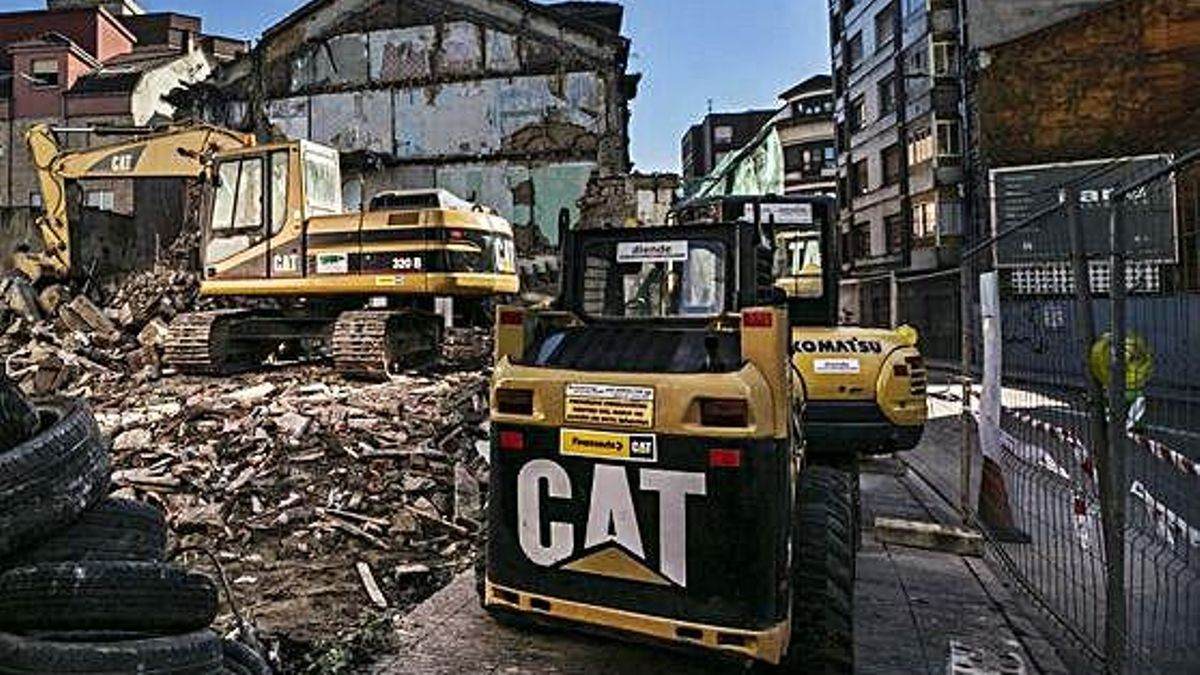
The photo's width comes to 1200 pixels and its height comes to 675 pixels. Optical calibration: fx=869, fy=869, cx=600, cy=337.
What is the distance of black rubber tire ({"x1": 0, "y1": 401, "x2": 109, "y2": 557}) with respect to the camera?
3.10 meters

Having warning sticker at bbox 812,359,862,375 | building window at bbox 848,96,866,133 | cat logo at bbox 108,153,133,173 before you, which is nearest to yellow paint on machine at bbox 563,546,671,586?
warning sticker at bbox 812,359,862,375

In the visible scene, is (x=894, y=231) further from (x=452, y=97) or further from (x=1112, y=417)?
(x=1112, y=417)

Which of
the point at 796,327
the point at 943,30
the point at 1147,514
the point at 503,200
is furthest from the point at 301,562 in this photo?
the point at 943,30

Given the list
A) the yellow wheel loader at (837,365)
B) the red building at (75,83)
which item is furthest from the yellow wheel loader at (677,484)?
the red building at (75,83)

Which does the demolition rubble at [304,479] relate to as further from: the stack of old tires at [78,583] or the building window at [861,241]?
the building window at [861,241]

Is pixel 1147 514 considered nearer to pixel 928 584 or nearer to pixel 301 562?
pixel 928 584

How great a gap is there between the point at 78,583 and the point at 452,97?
80.3 ft

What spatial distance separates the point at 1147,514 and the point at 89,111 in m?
38.5

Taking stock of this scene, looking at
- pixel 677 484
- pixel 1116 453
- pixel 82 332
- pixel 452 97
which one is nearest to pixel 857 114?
pixel 452 97

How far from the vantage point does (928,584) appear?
5895 mm

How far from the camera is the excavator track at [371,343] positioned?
11469 millimetres

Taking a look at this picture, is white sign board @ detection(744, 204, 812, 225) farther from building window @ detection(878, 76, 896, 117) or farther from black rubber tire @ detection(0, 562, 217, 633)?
building window @ detection(878, 76, 896, 117)

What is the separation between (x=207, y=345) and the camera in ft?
40.2

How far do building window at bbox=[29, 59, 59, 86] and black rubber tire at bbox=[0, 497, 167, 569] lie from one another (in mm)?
38107
